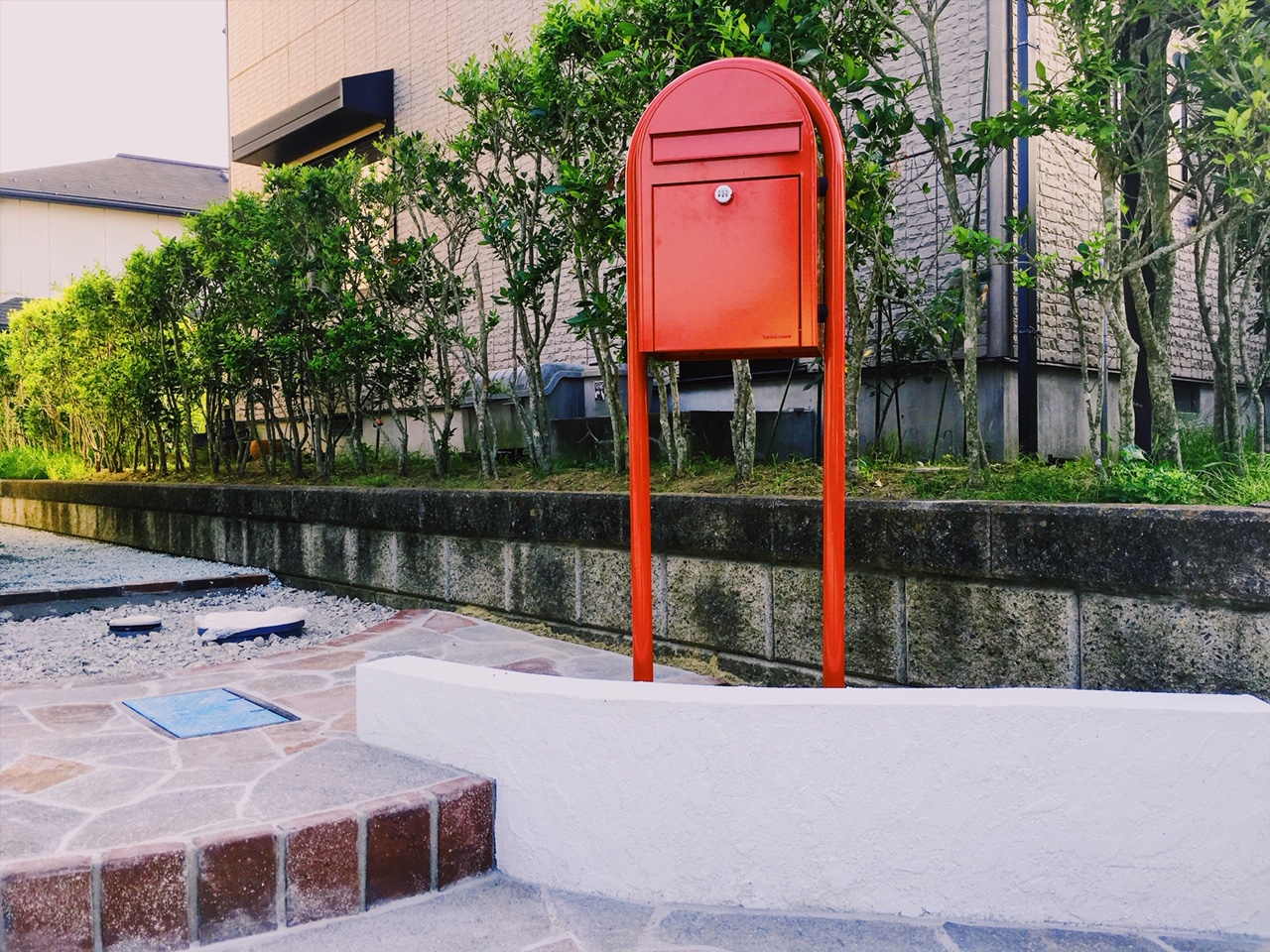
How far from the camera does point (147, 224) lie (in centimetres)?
2953

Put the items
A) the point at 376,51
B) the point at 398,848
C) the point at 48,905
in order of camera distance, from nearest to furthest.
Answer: the point at 48,905
the point at 398,848
the point at 376,51

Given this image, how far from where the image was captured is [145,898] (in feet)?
7.95

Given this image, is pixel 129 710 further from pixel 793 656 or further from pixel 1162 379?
pixel 1162 379

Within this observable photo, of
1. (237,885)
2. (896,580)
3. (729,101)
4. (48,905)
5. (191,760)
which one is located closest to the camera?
(48,905)

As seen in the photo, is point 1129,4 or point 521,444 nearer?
point 1129,4

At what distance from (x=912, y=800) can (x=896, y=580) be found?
4.08 feet

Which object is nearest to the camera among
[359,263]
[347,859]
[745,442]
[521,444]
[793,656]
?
[347,859]

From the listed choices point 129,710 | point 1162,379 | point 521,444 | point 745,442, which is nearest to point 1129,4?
point 1162,379

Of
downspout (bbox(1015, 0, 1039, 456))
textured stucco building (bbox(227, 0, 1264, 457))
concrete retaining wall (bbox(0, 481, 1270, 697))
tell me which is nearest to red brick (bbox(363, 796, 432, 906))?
concrete retaining wall (bbox(0, 481, 1270, 697))

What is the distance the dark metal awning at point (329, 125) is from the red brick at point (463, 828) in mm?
9144

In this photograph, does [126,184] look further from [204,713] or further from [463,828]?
[463,828]

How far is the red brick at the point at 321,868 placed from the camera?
8.43ft

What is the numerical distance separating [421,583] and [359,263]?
244cm

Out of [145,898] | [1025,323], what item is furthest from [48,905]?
[1025,323]
